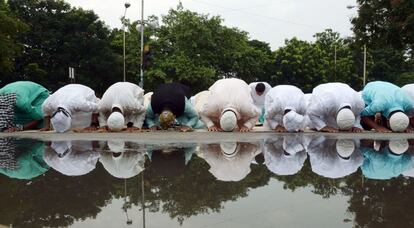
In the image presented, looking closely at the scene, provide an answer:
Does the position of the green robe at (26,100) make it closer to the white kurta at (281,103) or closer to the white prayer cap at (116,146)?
the white prayer cap at (116,146)

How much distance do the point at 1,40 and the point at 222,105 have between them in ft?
65.9

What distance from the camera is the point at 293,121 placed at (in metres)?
11.4

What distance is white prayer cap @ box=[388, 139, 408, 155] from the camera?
7527 mm

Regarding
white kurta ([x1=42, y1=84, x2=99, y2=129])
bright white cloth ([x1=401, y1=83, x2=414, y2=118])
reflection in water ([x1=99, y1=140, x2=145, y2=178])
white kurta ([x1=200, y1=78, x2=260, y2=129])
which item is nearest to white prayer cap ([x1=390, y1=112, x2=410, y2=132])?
bright white cloth ([x1=401, y1=83, x2=414, y2=118])

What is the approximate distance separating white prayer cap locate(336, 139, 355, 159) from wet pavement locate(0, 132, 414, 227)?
0.02 m

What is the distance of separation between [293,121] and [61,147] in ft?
17.0

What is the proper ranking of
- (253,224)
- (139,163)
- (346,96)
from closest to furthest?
1. (253,224)
2. (139,163)
3. (346,96)

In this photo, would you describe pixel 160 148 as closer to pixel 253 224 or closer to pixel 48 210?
pixel 48 210

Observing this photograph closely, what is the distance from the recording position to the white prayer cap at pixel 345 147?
7.17 meters

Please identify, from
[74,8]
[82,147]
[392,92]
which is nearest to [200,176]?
[82,147]

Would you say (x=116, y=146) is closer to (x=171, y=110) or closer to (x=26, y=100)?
(x=171, y=110)

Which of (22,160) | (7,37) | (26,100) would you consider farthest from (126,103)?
(7,37)

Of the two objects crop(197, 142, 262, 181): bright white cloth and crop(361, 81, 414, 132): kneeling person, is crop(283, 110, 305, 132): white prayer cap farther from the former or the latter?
crop(197, 142, 262, 181): bright white cloth

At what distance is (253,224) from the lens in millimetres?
3520
